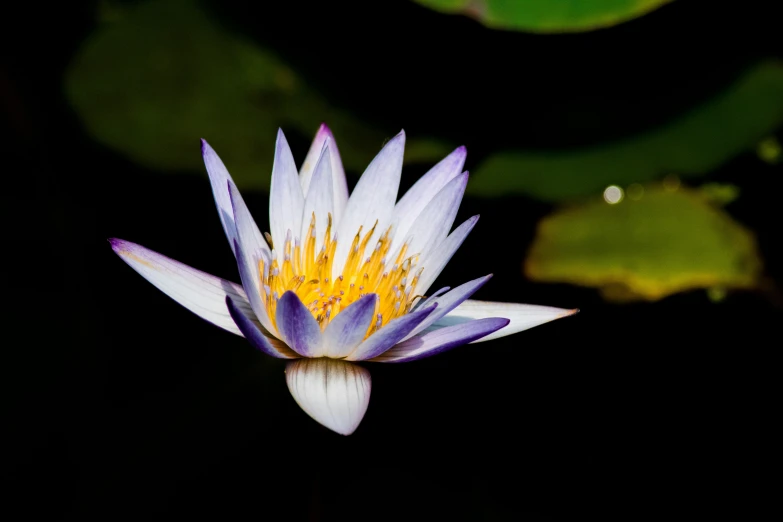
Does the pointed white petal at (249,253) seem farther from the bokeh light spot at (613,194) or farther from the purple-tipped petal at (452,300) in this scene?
the bokeh light spot at (613,194)

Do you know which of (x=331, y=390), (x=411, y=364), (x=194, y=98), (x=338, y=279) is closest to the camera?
(x=331, y=390)

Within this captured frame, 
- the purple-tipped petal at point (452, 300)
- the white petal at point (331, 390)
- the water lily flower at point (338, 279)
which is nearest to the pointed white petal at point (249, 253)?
the water lily flower at point (338, 279)

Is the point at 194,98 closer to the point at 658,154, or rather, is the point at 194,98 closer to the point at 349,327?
the point at 349,327

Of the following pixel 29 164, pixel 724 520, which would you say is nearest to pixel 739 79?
pixel 724 520

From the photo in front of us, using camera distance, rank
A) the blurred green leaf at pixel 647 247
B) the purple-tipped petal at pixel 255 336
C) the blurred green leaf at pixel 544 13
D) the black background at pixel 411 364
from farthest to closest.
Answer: the blurred green leaf at pixel 647 247
the blurred green leaf at pixel 544 13
the black background at pixel 411 364
the purple-tipped petal at pixel 255 336

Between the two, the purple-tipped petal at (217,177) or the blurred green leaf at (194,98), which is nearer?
the purple-tipped petal at (217,177)

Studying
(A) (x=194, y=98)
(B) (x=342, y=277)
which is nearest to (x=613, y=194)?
(B) (x=342, y=277)
